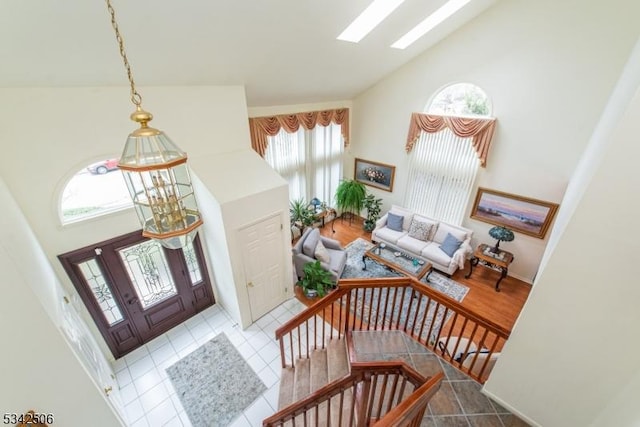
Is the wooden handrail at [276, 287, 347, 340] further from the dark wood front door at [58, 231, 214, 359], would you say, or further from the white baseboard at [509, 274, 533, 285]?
the white baseboard at [509, 274, 533, 285]

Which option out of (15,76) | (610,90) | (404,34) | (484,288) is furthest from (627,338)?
(15,76)

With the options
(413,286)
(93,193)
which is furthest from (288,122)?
(413,286)

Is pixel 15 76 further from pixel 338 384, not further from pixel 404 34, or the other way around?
pixel 404 34

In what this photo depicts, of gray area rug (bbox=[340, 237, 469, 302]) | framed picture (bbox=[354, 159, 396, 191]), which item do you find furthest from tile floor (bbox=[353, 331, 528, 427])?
framed picture (bbox=[354, 159, 396, 191])

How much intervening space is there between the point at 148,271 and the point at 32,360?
235 centimetres

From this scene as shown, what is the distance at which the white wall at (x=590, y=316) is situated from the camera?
160 centimetres

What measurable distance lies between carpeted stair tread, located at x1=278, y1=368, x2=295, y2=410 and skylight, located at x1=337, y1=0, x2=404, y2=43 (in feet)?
14.2

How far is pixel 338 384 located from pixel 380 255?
12.3 ft

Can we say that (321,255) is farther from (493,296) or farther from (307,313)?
(493,296)

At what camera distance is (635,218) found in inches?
62.4

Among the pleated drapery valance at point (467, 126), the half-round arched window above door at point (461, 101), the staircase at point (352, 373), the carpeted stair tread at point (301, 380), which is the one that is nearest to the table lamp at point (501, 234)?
the pleated drapery valance at point (467, 126)

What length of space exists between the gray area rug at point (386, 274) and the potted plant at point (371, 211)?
881 mm

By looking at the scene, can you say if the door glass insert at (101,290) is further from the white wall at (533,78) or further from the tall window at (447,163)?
the white wall at (533,78)

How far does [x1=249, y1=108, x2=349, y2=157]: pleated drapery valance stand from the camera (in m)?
4.76
